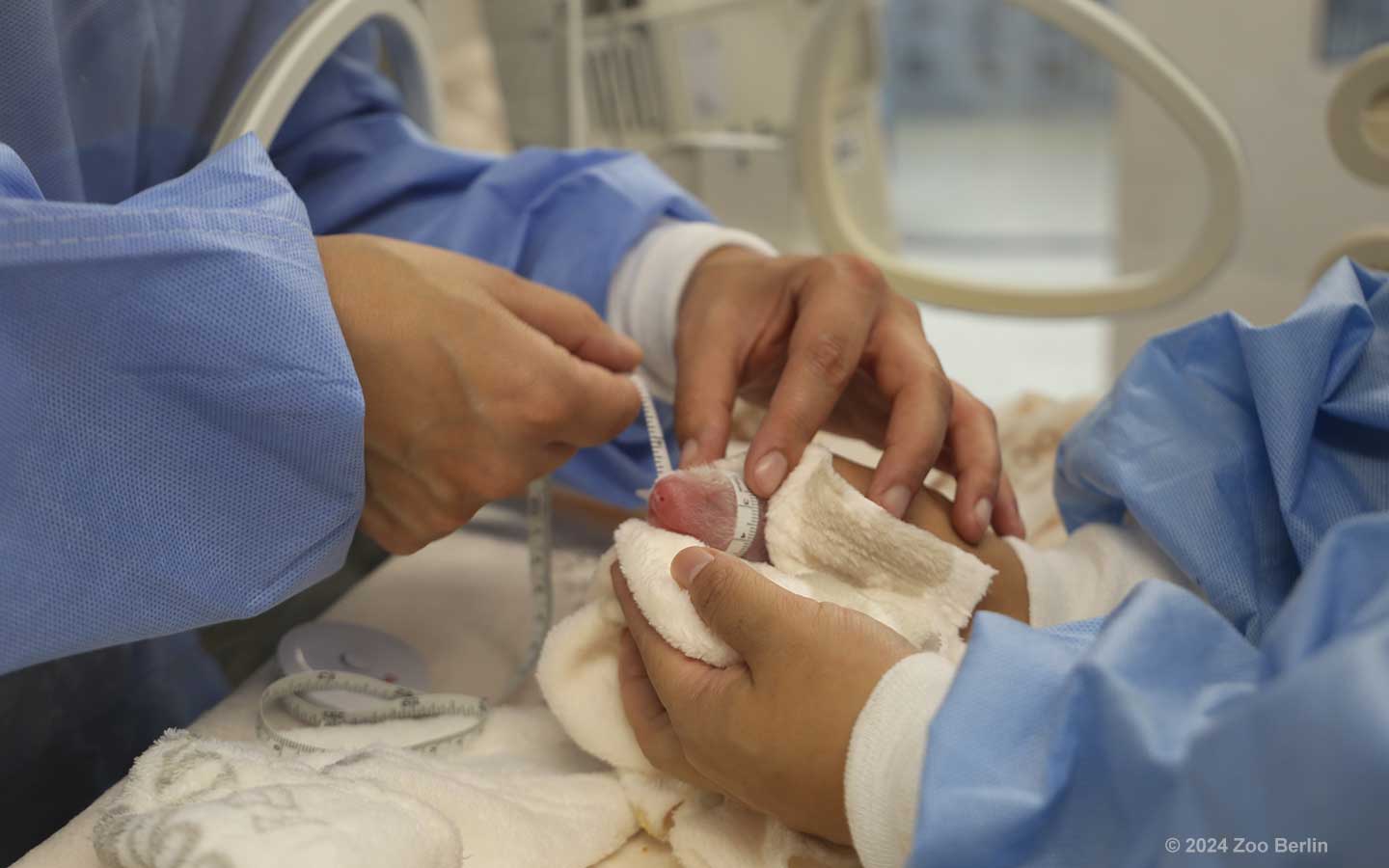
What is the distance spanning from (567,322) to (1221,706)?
1.34 ft

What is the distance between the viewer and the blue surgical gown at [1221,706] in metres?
0.36

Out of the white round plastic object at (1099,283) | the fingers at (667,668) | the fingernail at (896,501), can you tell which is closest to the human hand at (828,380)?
the fingernail at (896,501)

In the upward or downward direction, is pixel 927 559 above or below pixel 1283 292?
above

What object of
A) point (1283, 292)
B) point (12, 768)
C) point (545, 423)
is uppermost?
point (545, 423)

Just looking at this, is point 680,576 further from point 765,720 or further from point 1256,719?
point 1256,719

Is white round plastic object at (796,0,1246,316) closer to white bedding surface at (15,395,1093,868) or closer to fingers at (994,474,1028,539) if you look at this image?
white bedding surface at (15,395,1093,868)

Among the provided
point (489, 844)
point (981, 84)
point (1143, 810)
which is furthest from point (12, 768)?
point (981, 84)

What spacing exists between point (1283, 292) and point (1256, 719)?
1810 mm

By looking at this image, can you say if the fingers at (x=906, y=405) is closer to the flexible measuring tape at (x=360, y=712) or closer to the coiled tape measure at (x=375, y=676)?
the coiled tape measure at (x=375, y=676)

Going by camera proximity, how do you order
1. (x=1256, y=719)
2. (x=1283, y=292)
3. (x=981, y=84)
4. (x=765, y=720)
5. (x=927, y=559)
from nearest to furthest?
(x=1256, y=719), (x=765, y=720), (x=927, y=559), (x=1283, y=292), (x=981, y=84)

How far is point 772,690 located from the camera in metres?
0.50

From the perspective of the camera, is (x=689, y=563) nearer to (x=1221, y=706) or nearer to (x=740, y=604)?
(x=740, y=604)

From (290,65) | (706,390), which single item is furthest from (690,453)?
(290,65)

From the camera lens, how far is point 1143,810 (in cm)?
40
